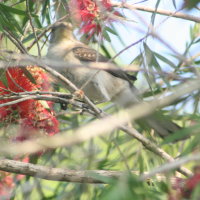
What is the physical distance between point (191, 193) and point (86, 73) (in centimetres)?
270

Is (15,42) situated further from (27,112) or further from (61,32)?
(61,32)

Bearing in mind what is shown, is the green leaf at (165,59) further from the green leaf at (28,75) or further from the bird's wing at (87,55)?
the bird's wing at (87,55)

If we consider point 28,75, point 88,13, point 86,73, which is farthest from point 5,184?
point 88,13

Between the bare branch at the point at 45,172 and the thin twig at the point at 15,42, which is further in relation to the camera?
the bare branch at the point at 45,172

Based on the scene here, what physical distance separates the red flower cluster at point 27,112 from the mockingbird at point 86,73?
803mm

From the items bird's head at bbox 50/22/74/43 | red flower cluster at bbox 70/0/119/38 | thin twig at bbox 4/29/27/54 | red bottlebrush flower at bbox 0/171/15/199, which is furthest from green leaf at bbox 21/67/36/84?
bird's head at bbox 50/22/74/43

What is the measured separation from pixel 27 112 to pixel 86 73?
103cm

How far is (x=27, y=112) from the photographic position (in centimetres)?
344

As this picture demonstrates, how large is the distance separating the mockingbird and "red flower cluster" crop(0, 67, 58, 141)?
803 millimetres

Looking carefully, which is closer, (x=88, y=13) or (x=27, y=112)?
(x=88, y=13)

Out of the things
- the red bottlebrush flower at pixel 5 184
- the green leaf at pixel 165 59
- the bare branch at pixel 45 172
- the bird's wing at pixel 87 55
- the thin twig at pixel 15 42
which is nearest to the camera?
the thin twig at pixel 15 42

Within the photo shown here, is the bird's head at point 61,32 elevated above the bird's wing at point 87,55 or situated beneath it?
elevated above

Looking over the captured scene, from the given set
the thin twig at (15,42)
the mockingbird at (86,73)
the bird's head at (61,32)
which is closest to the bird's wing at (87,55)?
the mockingbird at (86,73)

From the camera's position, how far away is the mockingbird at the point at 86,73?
4.33 meters
